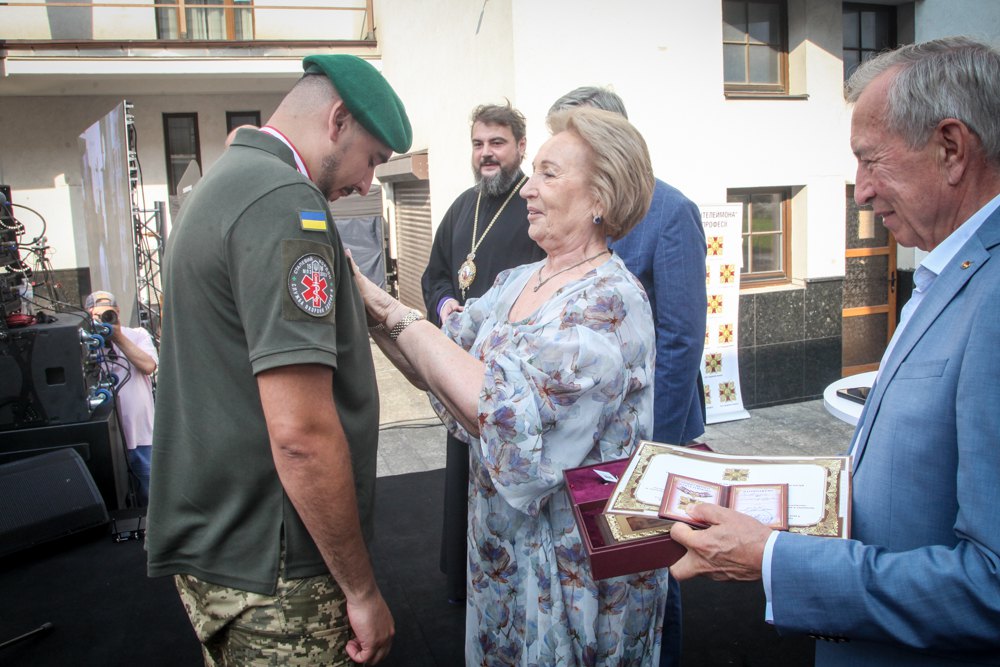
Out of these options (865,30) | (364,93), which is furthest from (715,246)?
(364,93)

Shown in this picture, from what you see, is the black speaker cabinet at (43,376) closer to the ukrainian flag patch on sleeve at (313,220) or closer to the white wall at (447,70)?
the ukrainian flag patch on sleeve at (313,220)

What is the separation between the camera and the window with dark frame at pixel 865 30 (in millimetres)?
7270

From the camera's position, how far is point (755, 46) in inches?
278

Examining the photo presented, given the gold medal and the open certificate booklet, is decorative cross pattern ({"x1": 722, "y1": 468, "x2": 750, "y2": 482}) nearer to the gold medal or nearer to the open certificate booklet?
the open certificate booklet

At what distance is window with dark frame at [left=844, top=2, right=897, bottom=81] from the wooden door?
1339 millimetres

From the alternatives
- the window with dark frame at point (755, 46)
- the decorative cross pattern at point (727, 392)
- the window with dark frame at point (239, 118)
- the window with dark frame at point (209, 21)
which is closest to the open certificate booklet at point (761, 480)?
the decorative cross pattern at point (727, 392)

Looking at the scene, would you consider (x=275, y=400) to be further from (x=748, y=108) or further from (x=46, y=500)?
(x=748, y=108)

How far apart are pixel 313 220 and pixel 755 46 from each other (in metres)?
6.83

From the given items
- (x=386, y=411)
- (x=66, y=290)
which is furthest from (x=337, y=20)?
(x=386, y=411)

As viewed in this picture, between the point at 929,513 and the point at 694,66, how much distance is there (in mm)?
6063

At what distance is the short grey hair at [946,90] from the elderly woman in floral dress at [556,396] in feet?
2.30

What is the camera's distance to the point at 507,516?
1.81m

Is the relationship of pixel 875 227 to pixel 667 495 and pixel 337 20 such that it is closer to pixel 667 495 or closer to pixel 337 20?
pixel 667 495

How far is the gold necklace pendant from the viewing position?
3.27 meters
